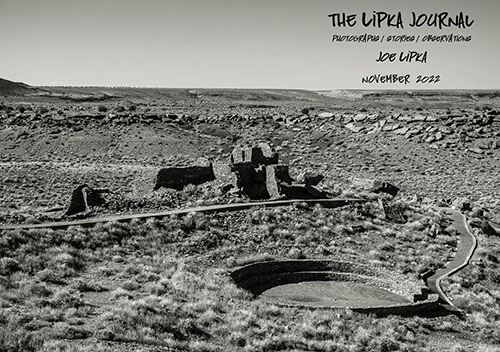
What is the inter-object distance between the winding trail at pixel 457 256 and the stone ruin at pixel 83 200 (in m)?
15.4

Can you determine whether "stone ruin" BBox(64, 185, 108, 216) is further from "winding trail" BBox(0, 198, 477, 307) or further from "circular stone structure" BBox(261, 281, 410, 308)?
"circular stone structure" BBox(261, 281, 410, 308)

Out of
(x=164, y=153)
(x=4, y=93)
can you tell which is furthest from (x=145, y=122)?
(x=4, y=93)

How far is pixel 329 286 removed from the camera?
771 inches

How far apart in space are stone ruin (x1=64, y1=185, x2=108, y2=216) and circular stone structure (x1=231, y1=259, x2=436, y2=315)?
9.01 metres

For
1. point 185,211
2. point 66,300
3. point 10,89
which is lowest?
point 66,300

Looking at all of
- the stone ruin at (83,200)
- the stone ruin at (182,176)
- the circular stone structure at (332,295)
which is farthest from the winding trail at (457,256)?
the stone ruin at (83,200)

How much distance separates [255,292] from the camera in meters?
18.4

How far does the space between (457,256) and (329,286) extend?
7707mm

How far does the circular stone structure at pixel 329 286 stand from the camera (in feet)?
56.2

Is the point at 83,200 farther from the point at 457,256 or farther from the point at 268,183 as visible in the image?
the point at 457,256

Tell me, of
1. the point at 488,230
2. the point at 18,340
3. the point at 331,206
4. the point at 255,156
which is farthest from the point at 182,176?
the point at 18,340

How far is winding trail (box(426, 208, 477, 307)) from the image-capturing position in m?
19.2

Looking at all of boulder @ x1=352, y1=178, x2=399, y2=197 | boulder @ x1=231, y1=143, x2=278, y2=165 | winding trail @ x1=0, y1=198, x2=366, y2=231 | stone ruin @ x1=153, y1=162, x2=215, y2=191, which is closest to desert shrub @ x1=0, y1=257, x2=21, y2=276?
winding trail @ x1=0, y1=198, x2=366, y2=231

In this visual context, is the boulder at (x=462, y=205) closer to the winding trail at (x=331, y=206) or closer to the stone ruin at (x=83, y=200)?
the winding trail at (x=331, y=206)
